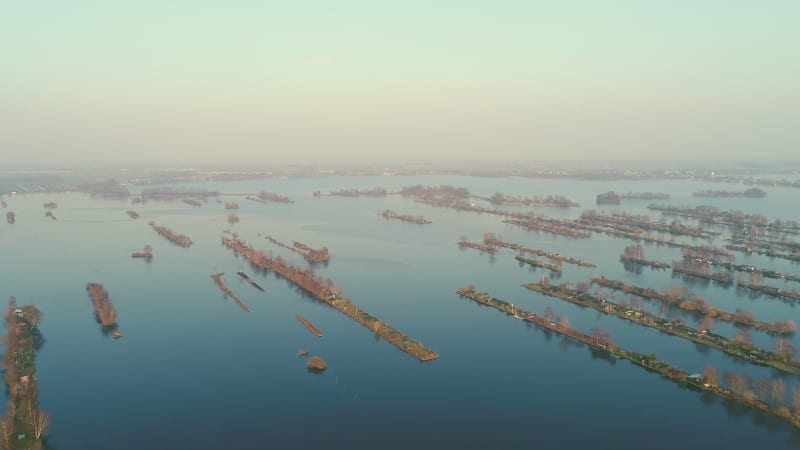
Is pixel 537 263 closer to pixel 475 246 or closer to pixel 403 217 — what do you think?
pixel 475 246

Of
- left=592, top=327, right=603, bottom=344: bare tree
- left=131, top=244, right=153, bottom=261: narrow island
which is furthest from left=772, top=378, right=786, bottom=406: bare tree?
left=131, top=244, right=153, bottom=261: narrow island

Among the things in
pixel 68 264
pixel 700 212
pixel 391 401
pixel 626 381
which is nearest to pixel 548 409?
pixel 626 381

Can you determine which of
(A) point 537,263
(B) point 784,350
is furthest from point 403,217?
(B) point 784,350

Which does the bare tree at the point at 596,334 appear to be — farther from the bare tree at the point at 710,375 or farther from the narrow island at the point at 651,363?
the bare tree at the point at 710,375

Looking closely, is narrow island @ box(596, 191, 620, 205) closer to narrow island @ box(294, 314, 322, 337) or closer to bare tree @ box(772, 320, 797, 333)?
bare tree @ box(772, 320, 797, 333)

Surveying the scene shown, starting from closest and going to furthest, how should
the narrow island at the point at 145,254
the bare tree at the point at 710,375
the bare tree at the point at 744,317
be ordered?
the bare tree at the point at 710,375, the bare tree at the point at 744,317, the narrow island at the point at 145,254

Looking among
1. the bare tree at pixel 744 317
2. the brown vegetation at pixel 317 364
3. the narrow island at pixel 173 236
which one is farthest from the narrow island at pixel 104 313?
the bare tree at pixel 744 317

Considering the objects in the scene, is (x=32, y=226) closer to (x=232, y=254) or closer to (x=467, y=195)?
(x=232, y=254)
